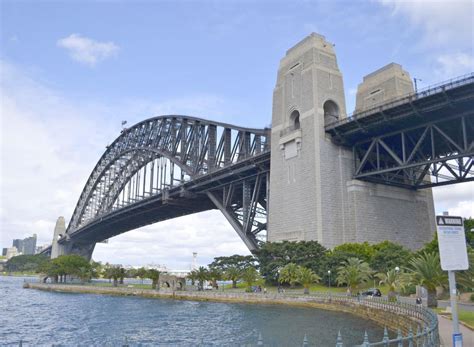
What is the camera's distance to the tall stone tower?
63531 mm

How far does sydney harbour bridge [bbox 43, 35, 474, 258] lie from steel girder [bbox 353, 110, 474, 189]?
149mm

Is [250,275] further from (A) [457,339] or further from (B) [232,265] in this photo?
(A) [457,339]

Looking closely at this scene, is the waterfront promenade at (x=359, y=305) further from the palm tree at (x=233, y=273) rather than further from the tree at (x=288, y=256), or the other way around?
the palm tree at (x=233, y=273)

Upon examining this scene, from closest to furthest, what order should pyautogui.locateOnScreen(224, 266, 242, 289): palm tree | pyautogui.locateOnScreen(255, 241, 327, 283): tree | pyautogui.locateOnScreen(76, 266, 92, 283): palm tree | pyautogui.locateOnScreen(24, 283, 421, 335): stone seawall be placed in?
pyautogui.locateOnScreen(24, 283, 421, 335): stone seawall, pyautogui.locateOnScreen(255, 241, 327, 283): tree, pyautogui.locateOnScreen(224, 266, 242, 289): palm tree, pyautogui.locateOnScreen(76, 266, 92, 283): palm tree

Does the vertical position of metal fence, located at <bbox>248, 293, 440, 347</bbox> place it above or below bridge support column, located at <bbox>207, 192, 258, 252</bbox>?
below

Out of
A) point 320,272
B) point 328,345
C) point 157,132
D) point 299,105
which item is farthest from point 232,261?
point 157,132

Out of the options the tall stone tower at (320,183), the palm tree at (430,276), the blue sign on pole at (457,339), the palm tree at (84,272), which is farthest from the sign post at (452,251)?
the palm tree at (84,272)

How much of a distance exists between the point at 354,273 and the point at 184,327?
21.4m

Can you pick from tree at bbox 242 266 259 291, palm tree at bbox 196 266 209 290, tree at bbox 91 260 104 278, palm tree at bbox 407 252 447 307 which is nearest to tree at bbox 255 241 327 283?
tree at bbox 242 266 259 291

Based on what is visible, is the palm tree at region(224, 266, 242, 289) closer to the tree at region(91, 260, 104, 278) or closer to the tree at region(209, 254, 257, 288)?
the tree at region(209, 254, 257, 288)

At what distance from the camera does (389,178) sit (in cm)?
6906

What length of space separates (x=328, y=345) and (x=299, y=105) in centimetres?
4720

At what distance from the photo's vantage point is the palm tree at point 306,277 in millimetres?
55906

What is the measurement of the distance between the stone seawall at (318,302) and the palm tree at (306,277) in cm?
322
